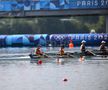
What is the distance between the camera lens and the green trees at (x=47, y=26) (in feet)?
346

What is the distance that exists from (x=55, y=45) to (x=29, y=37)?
4288 millimetres

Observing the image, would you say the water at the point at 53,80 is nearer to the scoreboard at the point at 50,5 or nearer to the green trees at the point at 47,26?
the scoreboard at the point at 50,5

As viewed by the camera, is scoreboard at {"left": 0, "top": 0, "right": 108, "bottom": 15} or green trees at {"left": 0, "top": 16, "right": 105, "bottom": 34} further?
green trees at {"left": 0, "top": 16, "right": 105, "bottom": 34}

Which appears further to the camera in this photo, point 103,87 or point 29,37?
point 29,37

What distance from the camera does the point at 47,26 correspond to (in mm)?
107562

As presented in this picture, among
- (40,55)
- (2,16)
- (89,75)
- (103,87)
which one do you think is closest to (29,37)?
(2,16)

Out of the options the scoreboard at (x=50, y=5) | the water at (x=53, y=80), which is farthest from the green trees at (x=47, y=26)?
the water at (x=53, y=80)

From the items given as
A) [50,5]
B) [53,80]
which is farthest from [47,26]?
[53,80]

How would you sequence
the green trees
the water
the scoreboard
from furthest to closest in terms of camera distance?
the green trees < the scoreboard < the water

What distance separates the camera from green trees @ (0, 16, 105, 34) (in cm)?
10539

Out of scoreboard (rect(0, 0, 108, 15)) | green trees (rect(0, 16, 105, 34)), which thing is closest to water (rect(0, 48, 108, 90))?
scoreboard (rect(0, 0, 108, 15))

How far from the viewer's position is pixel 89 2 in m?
79.4

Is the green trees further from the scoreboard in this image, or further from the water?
the water

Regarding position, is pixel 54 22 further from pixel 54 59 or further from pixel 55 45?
pixel 54 59
